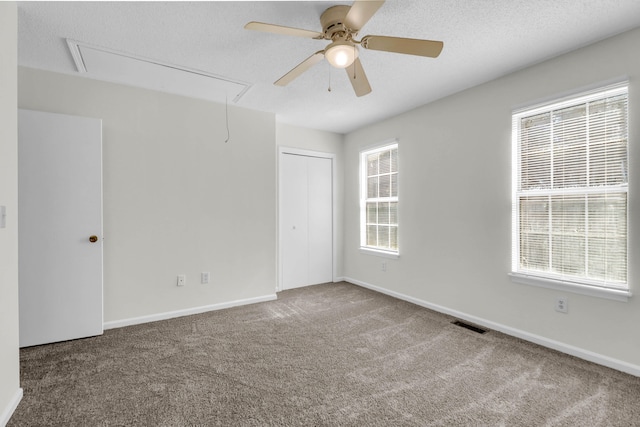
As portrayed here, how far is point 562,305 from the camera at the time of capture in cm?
245

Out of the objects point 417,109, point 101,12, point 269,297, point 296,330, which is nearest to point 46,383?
point 296,330

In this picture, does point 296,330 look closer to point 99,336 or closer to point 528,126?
point 99,336

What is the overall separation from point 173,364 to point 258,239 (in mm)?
1782

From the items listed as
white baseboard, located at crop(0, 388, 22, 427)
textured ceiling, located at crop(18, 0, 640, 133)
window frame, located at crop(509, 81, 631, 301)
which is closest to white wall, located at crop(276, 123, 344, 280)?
textured ceiling, located at crop(18, 0, 640, 133)

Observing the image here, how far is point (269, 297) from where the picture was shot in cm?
388

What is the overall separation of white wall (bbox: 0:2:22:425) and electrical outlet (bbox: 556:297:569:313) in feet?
12.5

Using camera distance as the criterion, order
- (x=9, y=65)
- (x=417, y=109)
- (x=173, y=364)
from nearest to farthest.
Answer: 1. (x=9, y=65)
2. (x=173, y=364)
3. (x=417, y=109)

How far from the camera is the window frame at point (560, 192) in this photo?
7.13 feet

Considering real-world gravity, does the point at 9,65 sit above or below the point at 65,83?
below

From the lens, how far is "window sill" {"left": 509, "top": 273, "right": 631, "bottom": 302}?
216cm

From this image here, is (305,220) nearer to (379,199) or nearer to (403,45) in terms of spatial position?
(379,199)

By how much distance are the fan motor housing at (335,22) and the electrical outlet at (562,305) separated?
263 cm

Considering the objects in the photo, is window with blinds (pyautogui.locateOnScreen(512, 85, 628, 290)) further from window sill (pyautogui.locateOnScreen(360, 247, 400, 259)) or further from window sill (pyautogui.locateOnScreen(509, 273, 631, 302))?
window sill (pyautogui.locateOnScreen(360, 247, 400, 259))

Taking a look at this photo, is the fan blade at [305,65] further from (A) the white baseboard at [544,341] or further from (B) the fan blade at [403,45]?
(A) the white baseboard at [544,341]
